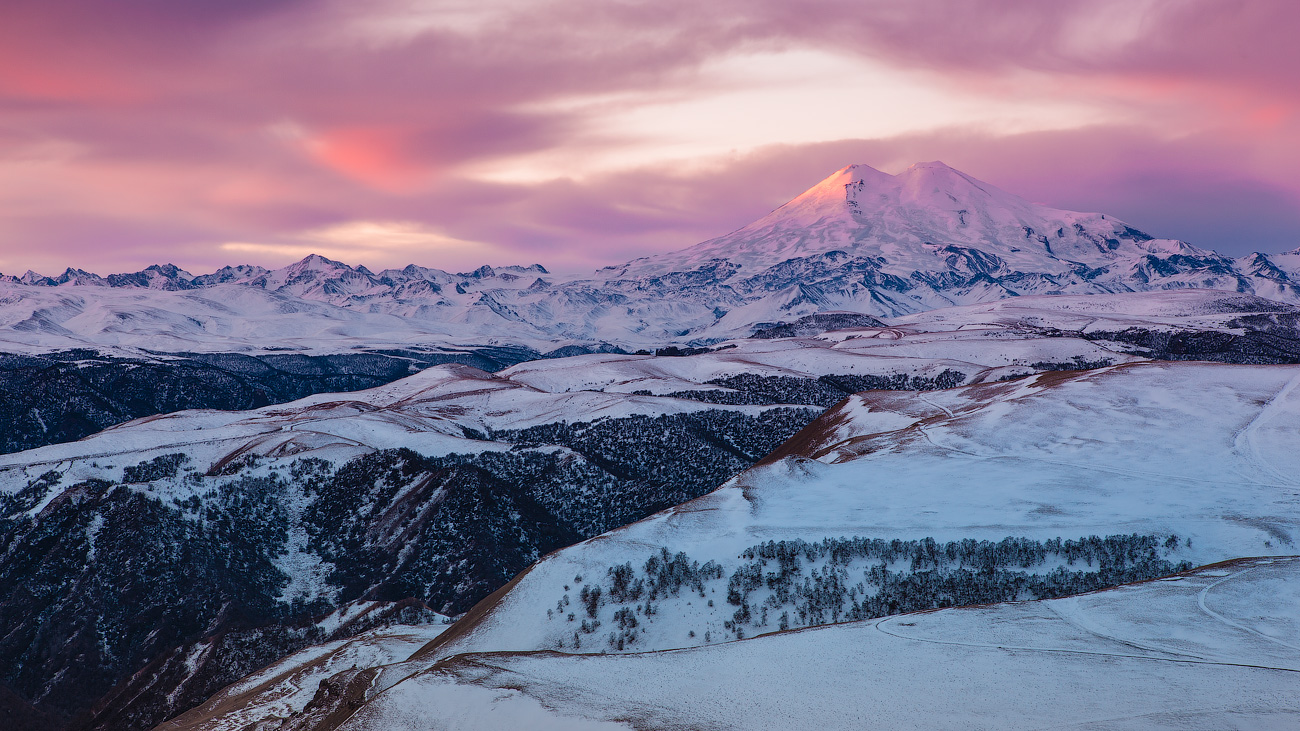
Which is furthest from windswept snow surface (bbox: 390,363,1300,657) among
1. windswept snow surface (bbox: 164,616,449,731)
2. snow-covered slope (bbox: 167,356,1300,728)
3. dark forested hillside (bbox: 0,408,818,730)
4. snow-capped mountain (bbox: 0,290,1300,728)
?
dark forested hillside (bbox: 0,408,818,730)

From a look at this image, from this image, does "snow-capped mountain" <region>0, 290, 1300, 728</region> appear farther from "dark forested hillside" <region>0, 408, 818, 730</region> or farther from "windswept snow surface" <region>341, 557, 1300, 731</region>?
"windswept snow surface" <region>341, 557, 1300, 731</region>

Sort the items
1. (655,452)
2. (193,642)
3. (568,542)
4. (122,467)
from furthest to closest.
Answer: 1. (655,452)
2. (122,467)
3. (568,542)
4. (193,642)

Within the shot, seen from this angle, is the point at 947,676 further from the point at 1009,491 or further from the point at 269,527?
the point at 269,527

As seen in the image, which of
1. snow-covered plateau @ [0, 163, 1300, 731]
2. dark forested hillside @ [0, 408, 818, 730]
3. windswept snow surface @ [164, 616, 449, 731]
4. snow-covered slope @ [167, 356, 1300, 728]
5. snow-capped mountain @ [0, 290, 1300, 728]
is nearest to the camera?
snow-covered plateau @ [0, 163, 1300, 731]

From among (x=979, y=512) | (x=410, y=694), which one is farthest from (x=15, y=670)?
(x=979, y=512)

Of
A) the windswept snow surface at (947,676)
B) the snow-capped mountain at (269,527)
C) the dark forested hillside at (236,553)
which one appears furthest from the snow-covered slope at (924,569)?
the dark forested hillside at (236,553)

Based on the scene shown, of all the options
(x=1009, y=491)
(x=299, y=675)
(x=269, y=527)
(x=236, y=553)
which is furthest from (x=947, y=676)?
(x=269, y=527)

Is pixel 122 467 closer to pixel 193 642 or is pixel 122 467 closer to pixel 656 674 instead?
pixel 193 642

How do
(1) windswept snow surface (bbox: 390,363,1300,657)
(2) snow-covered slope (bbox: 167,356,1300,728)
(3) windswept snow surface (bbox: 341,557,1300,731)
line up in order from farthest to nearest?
1. (1) windswept snow surface (bbox: 390,363,1300,657)
2. (2) snow-covered slope (bbox: 167,356,1300,728)
3. (3) windswept snow surface (bbox: 341,557,1300,731)
